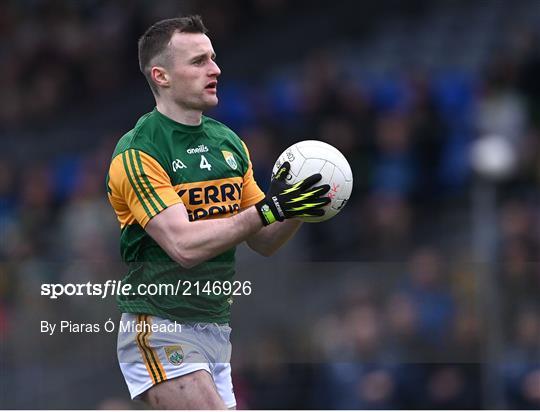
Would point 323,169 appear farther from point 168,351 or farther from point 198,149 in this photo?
point 168,351

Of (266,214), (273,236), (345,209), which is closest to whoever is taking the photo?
(266,214)

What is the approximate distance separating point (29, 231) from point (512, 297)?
4.43 metres

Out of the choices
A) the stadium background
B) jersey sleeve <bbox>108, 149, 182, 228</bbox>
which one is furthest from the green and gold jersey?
the stadium background

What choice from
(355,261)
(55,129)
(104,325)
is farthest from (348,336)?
(55,129)

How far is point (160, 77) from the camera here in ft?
19.0

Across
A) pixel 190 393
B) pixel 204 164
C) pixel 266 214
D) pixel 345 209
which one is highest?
pixel 345 209

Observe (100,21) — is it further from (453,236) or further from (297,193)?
(297,193)

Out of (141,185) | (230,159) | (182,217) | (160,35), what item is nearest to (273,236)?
(230,159)

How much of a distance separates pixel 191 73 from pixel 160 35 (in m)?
0.24

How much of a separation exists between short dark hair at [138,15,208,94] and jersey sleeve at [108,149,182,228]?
1.37ft

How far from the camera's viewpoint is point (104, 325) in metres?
7.22

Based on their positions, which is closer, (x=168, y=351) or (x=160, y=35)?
(x=168, y=351)

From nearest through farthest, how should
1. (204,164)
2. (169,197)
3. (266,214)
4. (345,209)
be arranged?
1. (266,214)
2. (169,197)
3. (204,164)
4. (345,209)

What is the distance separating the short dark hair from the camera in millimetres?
5801
